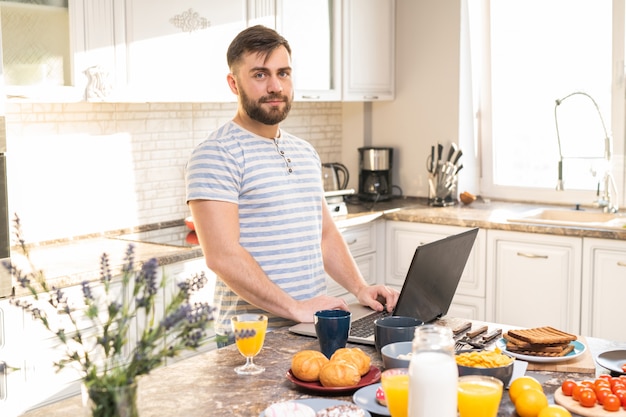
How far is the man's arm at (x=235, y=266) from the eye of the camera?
7.66 ft

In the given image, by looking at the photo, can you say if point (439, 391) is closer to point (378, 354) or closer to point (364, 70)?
point (378, 354)

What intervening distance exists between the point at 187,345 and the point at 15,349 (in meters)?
1.86

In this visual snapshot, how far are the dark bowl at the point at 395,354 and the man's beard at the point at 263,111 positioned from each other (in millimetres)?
917

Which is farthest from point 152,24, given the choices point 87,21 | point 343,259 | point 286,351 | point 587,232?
point 587,232

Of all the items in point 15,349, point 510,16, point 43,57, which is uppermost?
point 510,16

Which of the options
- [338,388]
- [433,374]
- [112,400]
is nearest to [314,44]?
[338,388]

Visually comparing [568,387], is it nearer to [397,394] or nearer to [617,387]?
[617,387]

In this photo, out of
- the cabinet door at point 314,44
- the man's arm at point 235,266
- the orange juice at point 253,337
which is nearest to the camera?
the orange juice at point 253,337

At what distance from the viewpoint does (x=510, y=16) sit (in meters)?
4.96

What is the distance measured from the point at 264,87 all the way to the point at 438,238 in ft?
7.09

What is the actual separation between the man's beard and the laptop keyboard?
0.66m

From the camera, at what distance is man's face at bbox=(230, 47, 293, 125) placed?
251 cm

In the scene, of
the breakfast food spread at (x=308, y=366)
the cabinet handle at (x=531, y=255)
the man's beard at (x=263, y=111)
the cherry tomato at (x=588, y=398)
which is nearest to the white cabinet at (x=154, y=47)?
the man's beard at (x=263, y=111)

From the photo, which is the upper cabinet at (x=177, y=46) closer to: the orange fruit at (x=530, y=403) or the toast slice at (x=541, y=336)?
the toast slice at (x=541, y=336)
